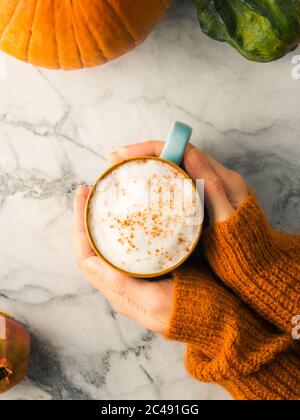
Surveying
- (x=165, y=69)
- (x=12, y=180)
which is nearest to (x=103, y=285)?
(x=12, y=180)

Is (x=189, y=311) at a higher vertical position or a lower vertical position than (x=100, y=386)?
higher

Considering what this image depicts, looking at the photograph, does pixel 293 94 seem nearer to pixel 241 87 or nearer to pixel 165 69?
pixel 241 87

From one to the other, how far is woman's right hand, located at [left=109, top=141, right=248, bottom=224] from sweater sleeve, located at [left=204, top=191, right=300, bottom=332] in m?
0.02

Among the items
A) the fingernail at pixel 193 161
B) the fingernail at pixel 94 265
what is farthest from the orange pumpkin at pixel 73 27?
the fingernail at pixel 94 265

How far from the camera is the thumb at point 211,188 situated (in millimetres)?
775

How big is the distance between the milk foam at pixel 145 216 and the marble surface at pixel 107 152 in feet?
0.64

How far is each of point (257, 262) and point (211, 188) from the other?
0.43 feet

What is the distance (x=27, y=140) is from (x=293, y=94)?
0.45m

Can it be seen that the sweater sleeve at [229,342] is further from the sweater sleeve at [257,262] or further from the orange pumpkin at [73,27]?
the orange pumpkin at [73,27]

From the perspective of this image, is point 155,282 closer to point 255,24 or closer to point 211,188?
point 211,188

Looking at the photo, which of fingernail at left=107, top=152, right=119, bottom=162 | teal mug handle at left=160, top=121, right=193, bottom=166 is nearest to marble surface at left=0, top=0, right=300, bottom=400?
fingernail at left=107, top=152, right=119, bottom=162

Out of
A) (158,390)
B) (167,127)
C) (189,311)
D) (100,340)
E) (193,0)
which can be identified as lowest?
(158,390)

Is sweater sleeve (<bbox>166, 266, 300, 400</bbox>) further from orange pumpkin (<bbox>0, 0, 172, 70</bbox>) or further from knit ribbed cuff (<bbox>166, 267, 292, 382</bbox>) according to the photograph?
orange pumpkin (<bbox>0, 0, 172, 70</bbox>)

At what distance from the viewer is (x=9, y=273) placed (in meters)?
0.94
